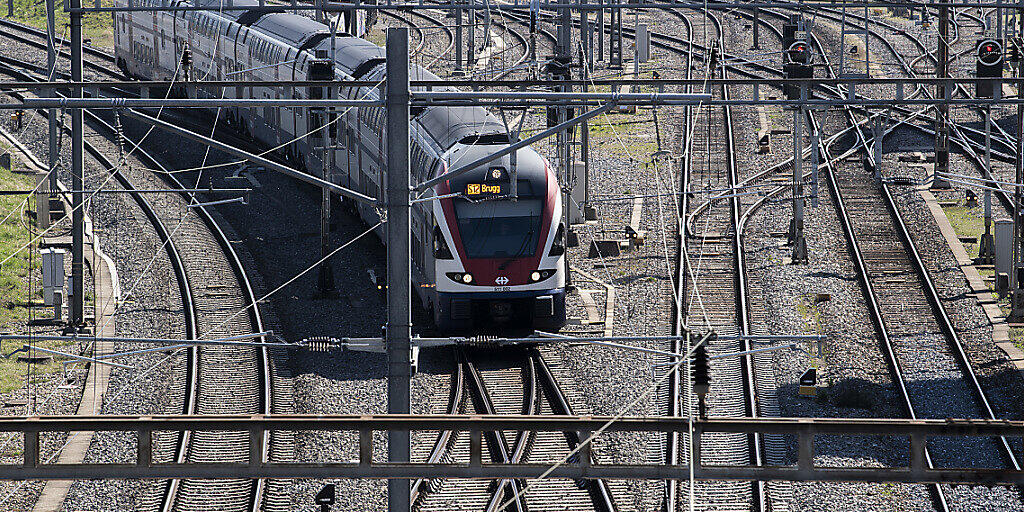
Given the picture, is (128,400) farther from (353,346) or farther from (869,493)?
(869,493)

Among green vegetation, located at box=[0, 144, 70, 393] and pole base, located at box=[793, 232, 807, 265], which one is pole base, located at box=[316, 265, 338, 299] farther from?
pole base, located at box=[793, 232, 807, 265]

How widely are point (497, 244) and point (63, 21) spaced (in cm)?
A: 4494

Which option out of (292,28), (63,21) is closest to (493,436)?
(292,28)

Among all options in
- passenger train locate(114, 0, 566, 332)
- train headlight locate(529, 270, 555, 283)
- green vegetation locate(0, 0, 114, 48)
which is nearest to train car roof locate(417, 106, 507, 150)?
passenger train locate(114, 0, 566, 332)

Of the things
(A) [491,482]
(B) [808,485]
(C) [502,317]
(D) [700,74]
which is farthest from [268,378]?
(D) [700,74]

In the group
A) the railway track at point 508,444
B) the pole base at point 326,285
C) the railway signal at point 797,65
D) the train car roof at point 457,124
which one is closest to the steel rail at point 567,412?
the railway track at point 508,444

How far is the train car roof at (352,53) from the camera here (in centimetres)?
3030

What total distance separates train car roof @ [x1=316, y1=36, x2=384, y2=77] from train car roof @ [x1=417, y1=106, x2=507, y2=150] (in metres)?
4.80

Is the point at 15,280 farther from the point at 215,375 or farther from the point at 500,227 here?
the point at 500,227

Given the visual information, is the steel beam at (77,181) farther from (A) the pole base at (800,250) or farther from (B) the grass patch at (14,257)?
(A) the pole base at (800,250)

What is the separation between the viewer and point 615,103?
43.7ft

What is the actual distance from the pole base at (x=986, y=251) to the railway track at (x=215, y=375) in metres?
14.4

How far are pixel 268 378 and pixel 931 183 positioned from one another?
19.2 metres

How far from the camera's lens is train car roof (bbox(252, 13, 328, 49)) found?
33.9 meters
